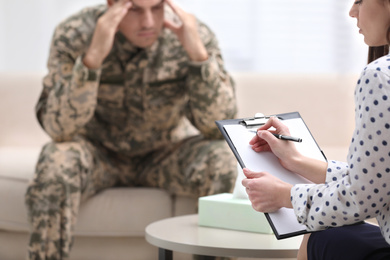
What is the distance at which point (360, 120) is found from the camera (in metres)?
0.89

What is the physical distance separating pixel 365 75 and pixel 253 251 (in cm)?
51

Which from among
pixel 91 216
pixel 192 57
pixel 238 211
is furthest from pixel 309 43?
pixel 238 211

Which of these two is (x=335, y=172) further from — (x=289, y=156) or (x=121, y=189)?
(x=121, y=189)

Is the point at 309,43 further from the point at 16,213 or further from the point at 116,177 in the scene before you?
the point at 16,213

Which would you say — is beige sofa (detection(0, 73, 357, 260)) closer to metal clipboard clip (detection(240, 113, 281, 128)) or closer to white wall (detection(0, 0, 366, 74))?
white wall (detection(0, 0, 366, 74))

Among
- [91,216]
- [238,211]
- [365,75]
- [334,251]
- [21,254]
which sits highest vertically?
[365,75]

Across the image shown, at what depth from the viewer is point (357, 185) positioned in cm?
89

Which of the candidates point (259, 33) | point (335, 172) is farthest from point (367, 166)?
A: point (259, 33)

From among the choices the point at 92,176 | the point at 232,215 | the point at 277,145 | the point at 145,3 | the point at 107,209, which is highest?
the point at 145,3

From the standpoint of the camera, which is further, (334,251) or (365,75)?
(334,251)

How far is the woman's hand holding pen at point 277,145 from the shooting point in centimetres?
117

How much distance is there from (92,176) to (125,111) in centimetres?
30

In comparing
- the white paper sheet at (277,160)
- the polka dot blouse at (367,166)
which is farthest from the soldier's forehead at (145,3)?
the polka dot blouse at (367,166)

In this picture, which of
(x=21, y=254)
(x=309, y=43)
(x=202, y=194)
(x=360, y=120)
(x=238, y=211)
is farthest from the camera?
(x=309, y=43)
